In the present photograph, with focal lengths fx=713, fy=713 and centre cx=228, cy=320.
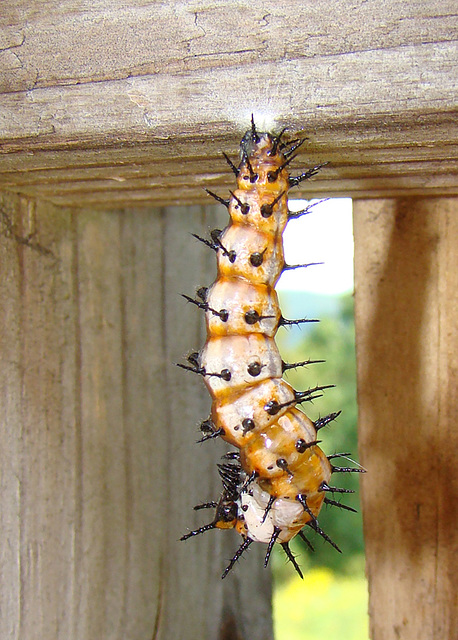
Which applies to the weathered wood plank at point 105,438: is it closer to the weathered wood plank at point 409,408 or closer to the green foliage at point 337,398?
the weathered wood plank at point 409,408

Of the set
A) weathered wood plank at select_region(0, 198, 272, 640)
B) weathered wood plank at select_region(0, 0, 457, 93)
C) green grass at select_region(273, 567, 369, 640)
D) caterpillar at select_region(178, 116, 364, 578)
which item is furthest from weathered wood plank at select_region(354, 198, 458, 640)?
green grass at select_region(273, 567, 369, 640)

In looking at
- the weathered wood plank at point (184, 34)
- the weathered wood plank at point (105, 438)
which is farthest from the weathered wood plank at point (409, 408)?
the weathered wood plank at point (184, 34)

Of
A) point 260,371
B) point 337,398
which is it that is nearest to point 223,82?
point 260,371

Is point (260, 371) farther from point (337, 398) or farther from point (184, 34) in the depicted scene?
point (337, 398)

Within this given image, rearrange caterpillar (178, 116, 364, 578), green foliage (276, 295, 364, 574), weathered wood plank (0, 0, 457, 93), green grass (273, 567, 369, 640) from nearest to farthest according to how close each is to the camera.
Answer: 1. weathered wood plank (0, 0, 457, 93)
2. caterpillar (178, 116, 364, 578)
3. green grass (273, 567, 369, 640)
4. green foliage (276, 295, 364, 574)

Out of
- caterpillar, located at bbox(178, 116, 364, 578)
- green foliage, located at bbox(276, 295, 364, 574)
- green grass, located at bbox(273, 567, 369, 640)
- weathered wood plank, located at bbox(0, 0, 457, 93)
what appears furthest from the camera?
green foliage, located at bbox(276, 295, 364, 574)

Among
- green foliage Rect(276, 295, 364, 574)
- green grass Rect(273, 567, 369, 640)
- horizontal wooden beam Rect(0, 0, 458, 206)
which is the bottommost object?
green grass Rect(273, 567, 369, 640)

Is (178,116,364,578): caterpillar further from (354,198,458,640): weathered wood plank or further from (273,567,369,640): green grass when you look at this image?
(273,567,369,640): green grass
